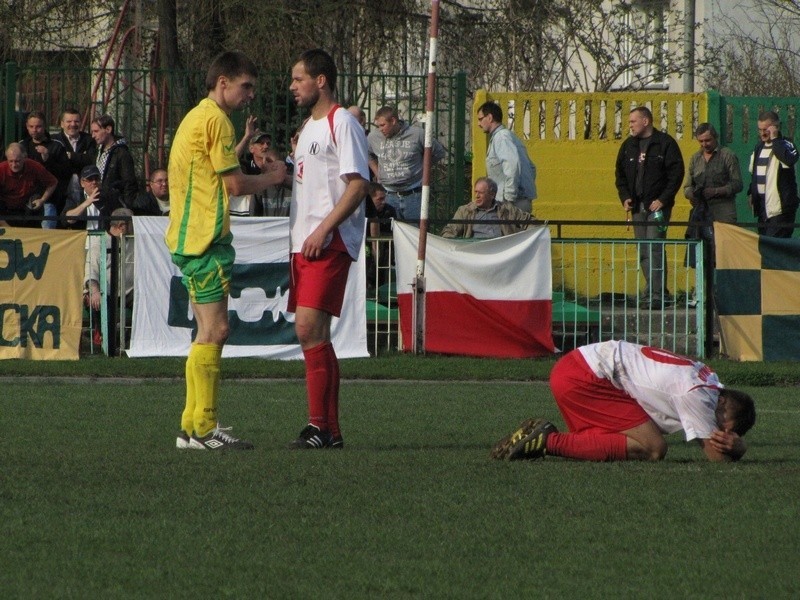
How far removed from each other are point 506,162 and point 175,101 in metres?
4.71

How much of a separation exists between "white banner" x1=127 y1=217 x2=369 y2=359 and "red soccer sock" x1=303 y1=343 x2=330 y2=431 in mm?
5870

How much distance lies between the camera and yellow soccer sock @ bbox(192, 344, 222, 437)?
761 centimetres

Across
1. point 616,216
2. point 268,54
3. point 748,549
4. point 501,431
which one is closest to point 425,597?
point 748,549

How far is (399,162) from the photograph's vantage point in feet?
53.6

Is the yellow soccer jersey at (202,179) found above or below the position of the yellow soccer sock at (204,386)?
above

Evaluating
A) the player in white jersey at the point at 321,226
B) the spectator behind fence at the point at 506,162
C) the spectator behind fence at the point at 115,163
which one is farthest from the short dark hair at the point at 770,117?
the player in white jersey at the point at 321,226

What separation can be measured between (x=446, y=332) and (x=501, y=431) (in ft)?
16.5

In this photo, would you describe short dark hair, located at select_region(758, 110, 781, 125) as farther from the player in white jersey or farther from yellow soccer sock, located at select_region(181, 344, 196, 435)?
yellow soccer sock, located at select_region(181, 344, 196, 435)

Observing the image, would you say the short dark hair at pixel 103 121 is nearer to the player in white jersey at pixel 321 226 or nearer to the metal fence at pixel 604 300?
the metal fence at pixel 604 300

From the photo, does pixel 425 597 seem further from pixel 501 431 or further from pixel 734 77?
pixel 734 77

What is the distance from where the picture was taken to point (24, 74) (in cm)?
1842

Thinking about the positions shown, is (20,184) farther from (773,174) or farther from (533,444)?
(533,444)

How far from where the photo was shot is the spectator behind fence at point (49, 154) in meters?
16.0

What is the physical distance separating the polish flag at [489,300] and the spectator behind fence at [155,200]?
10.0ft
